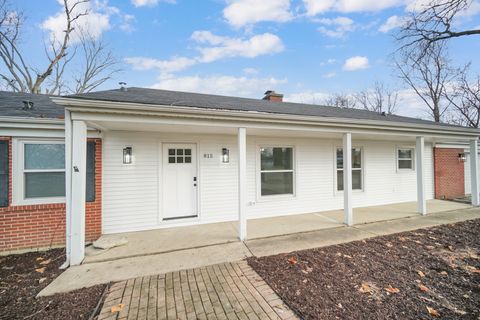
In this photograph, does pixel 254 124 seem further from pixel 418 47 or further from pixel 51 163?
pixel 418 47

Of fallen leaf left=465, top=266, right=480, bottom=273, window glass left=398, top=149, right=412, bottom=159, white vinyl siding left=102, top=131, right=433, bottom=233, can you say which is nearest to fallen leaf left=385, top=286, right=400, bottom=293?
fallen leaf left=465, top=266, right=480, bottom=273

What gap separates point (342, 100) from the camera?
23.7 m

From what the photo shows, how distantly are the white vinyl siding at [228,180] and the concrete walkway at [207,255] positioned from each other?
1.52m

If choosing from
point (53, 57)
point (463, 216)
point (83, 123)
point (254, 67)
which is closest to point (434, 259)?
point (463, 216)

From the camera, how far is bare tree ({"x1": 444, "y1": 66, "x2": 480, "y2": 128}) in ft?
53.8

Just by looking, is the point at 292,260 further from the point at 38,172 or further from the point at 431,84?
the point at 431,84

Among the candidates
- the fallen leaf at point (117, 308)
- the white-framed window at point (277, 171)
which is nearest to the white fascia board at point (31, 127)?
the fallen leaf at point (117, 308)

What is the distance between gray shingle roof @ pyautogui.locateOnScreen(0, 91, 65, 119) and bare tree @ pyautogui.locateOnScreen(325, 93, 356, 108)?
81.6 feet

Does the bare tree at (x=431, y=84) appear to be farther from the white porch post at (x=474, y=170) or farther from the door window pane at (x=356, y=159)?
the door window pane at (x=356, y=159)

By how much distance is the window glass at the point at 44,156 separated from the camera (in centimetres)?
434

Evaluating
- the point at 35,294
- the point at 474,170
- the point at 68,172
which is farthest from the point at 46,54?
the point at 474,170

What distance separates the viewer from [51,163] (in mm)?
4473

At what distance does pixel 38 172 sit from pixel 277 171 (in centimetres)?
595

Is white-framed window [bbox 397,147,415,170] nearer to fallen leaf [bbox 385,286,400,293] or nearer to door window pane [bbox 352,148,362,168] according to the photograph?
door window pane [bbox 352,148,362,168]
